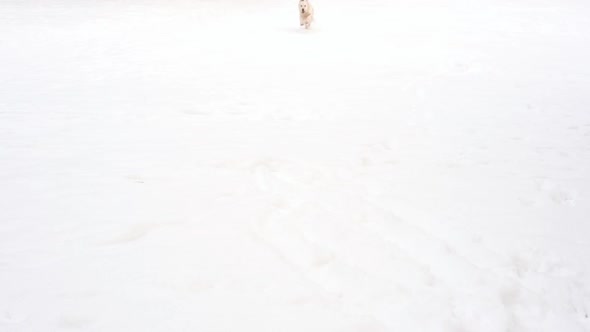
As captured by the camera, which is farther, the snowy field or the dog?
the dog

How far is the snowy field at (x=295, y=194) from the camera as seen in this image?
1939 mm

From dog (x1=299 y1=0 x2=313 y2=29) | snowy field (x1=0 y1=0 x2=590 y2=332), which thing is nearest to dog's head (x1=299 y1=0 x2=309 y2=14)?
dog (x1=299 y1=0 x2=313 y2=29)

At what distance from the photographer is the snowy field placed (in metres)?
1.94

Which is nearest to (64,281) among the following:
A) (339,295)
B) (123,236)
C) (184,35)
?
(123,236)

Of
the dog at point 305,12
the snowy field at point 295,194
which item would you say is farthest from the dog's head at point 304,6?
the snowy field at point 295,194

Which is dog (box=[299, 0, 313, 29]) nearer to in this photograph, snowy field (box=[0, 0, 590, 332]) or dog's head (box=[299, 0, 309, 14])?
dog's head (box=[299, 0, 309, 14])

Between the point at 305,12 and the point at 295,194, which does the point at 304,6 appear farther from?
the point at 295,194

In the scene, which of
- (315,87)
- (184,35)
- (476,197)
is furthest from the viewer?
(184,35)

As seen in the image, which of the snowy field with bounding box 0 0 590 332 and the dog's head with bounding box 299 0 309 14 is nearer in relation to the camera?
the snowy field with bounding box 0 0 590 332

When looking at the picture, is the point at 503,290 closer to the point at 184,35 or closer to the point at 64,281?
the point at 64,281

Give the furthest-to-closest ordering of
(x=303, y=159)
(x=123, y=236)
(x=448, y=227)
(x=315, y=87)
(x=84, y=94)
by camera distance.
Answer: (x=315, y=87)
(x=84, y=94)
(x=303, y=159)
(x=448, y=227)
(x=123, y=236)

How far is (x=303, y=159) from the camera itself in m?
3.29

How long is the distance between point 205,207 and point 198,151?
0.86 metres

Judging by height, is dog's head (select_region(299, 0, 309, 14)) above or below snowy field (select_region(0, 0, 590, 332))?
above
